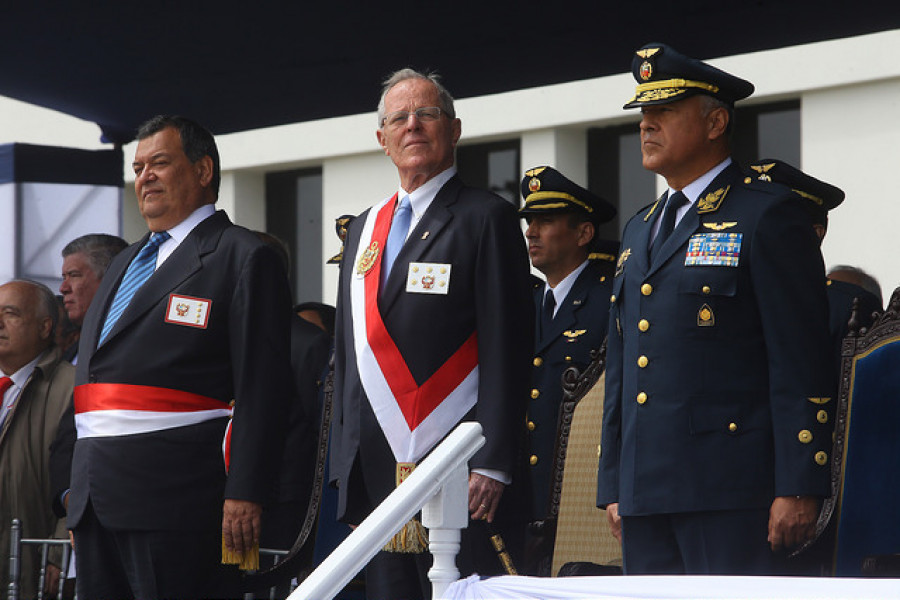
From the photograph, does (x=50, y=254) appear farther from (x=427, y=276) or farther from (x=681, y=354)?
(x=681, y=354)

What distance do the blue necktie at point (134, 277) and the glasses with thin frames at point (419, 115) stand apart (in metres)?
0.82

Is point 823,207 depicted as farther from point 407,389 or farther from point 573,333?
point 407,389

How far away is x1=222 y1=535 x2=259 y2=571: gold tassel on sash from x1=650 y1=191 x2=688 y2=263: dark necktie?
1.32m

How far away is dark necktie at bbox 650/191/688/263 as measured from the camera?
354 cm

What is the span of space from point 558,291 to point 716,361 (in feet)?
6.79

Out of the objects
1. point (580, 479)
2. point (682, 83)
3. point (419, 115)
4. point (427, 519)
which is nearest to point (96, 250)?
→ point (580, 479)

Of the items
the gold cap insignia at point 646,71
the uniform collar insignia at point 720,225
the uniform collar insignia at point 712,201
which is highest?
the gold cap insignia at point 646,71

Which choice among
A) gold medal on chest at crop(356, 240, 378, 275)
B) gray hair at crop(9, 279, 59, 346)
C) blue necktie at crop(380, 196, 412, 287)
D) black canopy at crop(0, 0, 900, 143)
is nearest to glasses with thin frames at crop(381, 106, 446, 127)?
blue necktie at crop(380, 196, 412, 287)

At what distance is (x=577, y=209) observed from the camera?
18.3 feet

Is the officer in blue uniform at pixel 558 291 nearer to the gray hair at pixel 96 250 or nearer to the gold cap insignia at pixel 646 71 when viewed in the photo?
the gold cap insignia at pixel 646 71

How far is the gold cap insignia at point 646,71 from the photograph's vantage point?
11.8ft

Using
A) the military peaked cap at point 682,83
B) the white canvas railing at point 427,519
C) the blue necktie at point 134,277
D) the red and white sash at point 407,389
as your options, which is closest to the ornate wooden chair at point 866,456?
the military peaked cap at point 682,83

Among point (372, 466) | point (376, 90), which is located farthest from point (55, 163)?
point (372, 466)

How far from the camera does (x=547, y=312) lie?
535 centimetres
